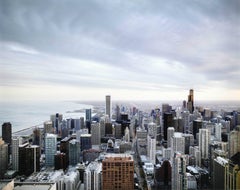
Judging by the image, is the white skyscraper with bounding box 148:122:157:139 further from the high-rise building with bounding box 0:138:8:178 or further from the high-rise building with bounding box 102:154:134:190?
the high-rise building with bounding box 0:138:8:178

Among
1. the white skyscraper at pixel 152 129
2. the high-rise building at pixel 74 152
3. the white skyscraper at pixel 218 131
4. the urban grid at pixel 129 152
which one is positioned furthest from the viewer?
the white skyscraper at pixel 152 129

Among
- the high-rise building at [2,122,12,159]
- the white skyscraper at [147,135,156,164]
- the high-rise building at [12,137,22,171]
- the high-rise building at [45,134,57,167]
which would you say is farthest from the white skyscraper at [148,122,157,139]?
the high-rise building at [2,122,12,159]

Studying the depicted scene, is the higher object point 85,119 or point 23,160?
point 85,119

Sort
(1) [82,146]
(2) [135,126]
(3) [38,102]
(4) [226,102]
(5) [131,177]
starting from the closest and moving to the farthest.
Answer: (4) [226,102], (3) [38,102], (5) [131,177], (1) [82,146], (2) [135,126]

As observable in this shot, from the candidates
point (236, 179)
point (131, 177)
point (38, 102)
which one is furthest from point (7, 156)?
point (236, 179)

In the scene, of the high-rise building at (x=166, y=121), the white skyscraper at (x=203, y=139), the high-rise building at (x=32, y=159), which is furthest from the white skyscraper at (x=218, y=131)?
the high-rise building at (x=32, y=159)

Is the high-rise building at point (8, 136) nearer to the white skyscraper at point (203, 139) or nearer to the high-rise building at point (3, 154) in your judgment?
the high-rise building at point (3, 154)

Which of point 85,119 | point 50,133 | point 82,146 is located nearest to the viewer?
point 82,146

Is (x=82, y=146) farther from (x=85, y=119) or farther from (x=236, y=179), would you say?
(x=236, y=179)
